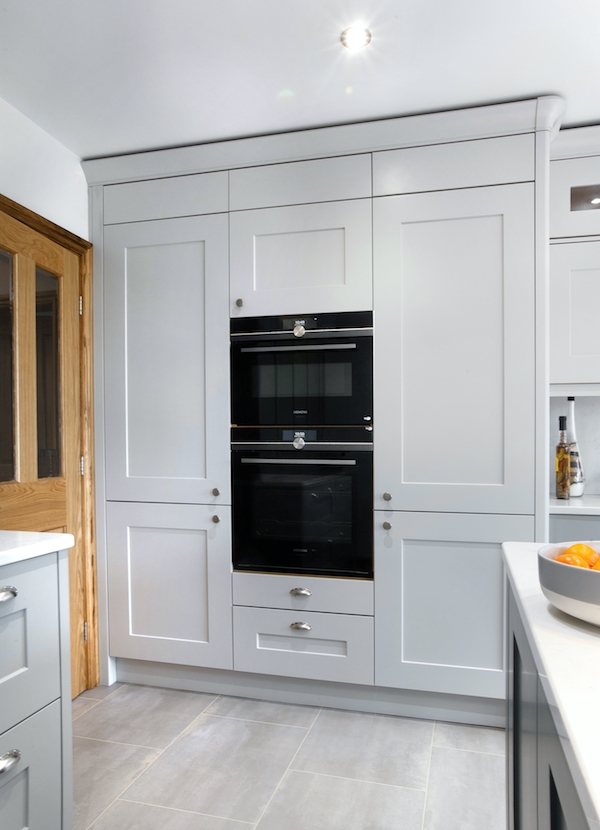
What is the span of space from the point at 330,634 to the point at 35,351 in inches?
65.5

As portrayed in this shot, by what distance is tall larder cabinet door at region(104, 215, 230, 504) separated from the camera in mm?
2590

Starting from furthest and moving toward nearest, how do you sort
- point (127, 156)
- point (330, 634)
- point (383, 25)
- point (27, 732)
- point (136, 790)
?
point (127, 156) < point (330, 634) < point (136, 790) < point (383, 25) < point (27, 732)

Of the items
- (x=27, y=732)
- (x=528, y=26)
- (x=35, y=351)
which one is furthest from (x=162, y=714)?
(x=528, y=26)

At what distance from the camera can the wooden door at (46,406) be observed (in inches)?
87.6

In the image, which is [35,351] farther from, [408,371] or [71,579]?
[408,371]

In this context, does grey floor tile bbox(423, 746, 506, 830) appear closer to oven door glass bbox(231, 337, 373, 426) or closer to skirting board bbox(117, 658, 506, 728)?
skirting board bbox(117, 658, 506, 728)

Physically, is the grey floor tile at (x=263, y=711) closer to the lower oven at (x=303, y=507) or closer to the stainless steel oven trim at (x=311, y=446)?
the lower oven at (x=303, y=507)

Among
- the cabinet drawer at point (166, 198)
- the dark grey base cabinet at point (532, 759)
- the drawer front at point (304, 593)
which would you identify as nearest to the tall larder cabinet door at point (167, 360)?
the cabinet drawer at point (166, 198)

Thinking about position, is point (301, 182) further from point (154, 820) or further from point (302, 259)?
point (154, 820)

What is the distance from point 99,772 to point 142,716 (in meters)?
0.40

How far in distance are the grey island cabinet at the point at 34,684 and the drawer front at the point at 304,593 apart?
1036mm

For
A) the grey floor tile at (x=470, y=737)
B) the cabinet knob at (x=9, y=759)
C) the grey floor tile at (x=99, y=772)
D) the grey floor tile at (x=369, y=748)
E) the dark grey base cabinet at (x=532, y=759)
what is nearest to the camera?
Answer: the dark grey base cabinet at (x=532, y=759)

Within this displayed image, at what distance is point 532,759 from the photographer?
3.19ft

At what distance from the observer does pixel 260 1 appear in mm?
1676
